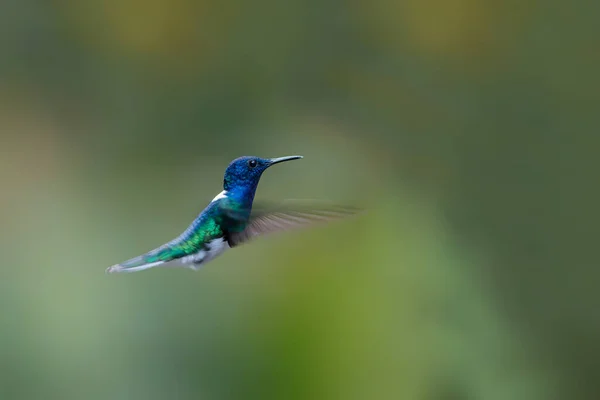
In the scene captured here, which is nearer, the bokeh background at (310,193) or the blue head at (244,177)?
the blue head at (244,177)

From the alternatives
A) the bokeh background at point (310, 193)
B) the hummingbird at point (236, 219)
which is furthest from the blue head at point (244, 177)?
the bokeh background at point (310, 193)

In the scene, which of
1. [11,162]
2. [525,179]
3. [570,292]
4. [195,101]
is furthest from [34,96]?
[570,292]

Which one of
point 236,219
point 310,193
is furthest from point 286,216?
point 310,193

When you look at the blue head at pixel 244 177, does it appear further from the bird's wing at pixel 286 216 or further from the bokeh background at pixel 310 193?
the bokeh background at pixel 310 193

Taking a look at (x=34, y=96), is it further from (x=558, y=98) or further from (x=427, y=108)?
(x=558, y=98)

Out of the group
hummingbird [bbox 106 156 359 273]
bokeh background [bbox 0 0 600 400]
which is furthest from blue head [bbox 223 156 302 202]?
bokeh background [bbox 0 0 600 400]

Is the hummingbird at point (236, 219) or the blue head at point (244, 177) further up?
the blue head at point (244, 177)

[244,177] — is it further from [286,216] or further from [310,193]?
[310,193]

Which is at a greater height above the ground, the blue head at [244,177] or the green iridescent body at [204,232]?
the blue head at [244,177]

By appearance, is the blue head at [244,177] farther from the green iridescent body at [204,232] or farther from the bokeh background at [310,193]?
the bokeh background at [310,193]

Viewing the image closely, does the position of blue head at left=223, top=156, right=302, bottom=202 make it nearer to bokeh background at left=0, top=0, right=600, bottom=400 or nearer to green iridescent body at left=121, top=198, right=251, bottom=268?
green iridescent body at left=121, top=198, right=251, bottom=268
